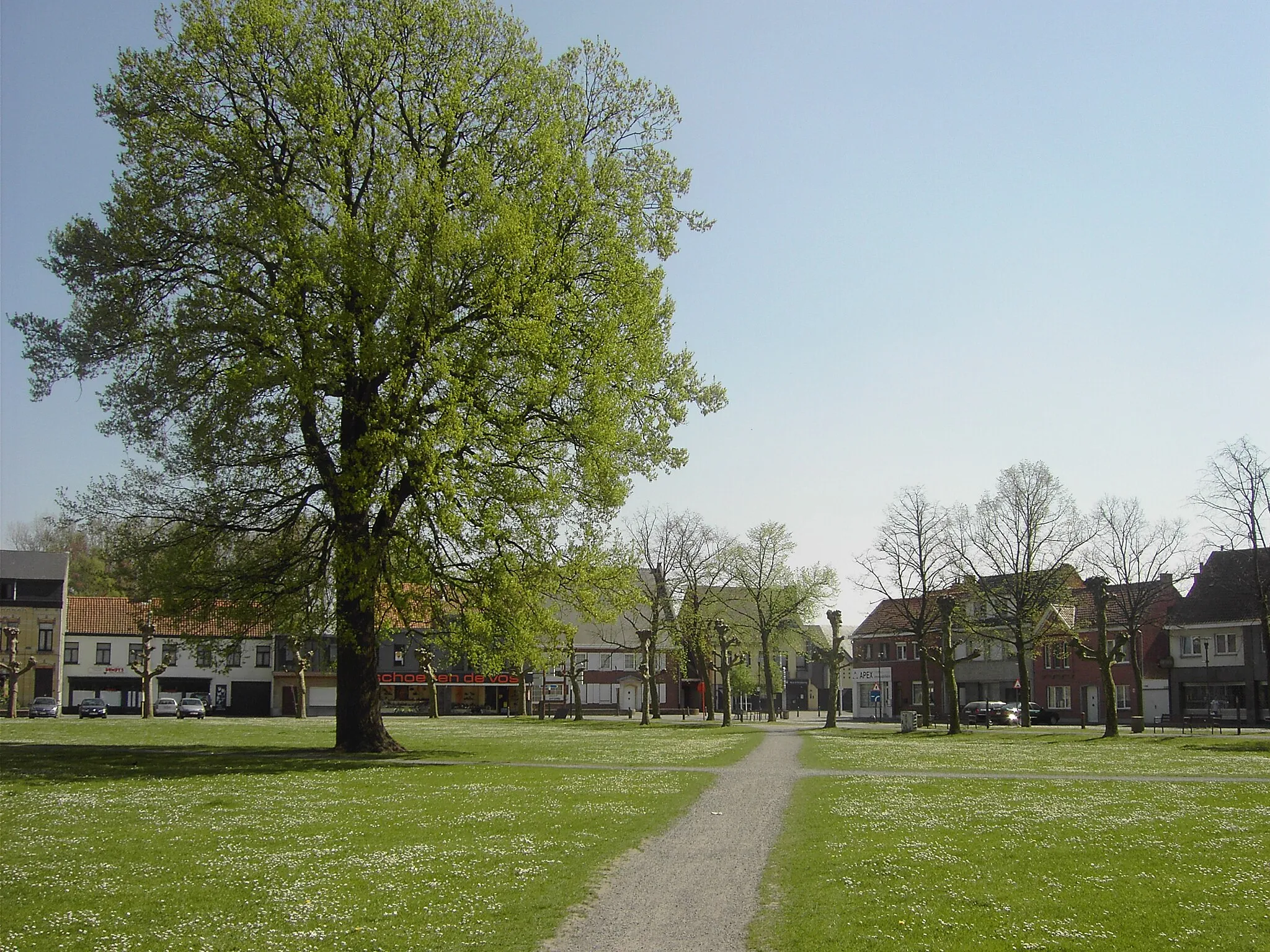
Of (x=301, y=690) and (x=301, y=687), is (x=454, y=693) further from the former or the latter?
(x=301, y=687)

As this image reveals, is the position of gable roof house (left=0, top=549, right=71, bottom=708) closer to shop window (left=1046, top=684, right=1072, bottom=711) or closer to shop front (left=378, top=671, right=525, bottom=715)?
shop front (left=378, top=671, right=525, bottom=715)

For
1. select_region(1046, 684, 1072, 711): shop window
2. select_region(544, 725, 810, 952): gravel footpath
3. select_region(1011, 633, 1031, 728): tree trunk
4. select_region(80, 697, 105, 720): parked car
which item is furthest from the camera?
select_region(1046, 684, 1072, 711): shop window

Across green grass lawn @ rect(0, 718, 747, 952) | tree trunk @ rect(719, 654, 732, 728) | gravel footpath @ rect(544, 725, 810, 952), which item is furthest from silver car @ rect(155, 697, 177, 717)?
gravel footpath @ rect(544, 725, 810, 952)

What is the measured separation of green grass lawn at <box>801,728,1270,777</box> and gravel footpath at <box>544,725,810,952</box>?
11.5 meters

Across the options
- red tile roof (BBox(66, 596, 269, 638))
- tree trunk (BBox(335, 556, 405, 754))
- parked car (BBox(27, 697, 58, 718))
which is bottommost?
parked car (BBox(27, 697, 58, 718))

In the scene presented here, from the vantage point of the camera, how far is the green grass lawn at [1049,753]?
30531 millimetres

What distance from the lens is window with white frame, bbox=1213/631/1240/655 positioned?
7594 cm

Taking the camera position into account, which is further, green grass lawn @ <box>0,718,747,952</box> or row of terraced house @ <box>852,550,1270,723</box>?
row of terraced house @ <box>852,550,1270,723</box>

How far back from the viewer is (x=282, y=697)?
98.8 metres

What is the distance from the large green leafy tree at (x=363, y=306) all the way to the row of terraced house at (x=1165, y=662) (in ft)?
137

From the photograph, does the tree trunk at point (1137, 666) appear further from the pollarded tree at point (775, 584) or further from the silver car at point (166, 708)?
the silver car at point (166, 708)

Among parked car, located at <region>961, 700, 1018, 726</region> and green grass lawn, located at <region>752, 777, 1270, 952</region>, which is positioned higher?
green grass lawn, located at <region>752, 777, 1270, 952</region>

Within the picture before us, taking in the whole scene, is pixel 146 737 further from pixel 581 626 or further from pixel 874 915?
pixel 581 626

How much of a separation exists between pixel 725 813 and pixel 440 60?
72.2 ft
